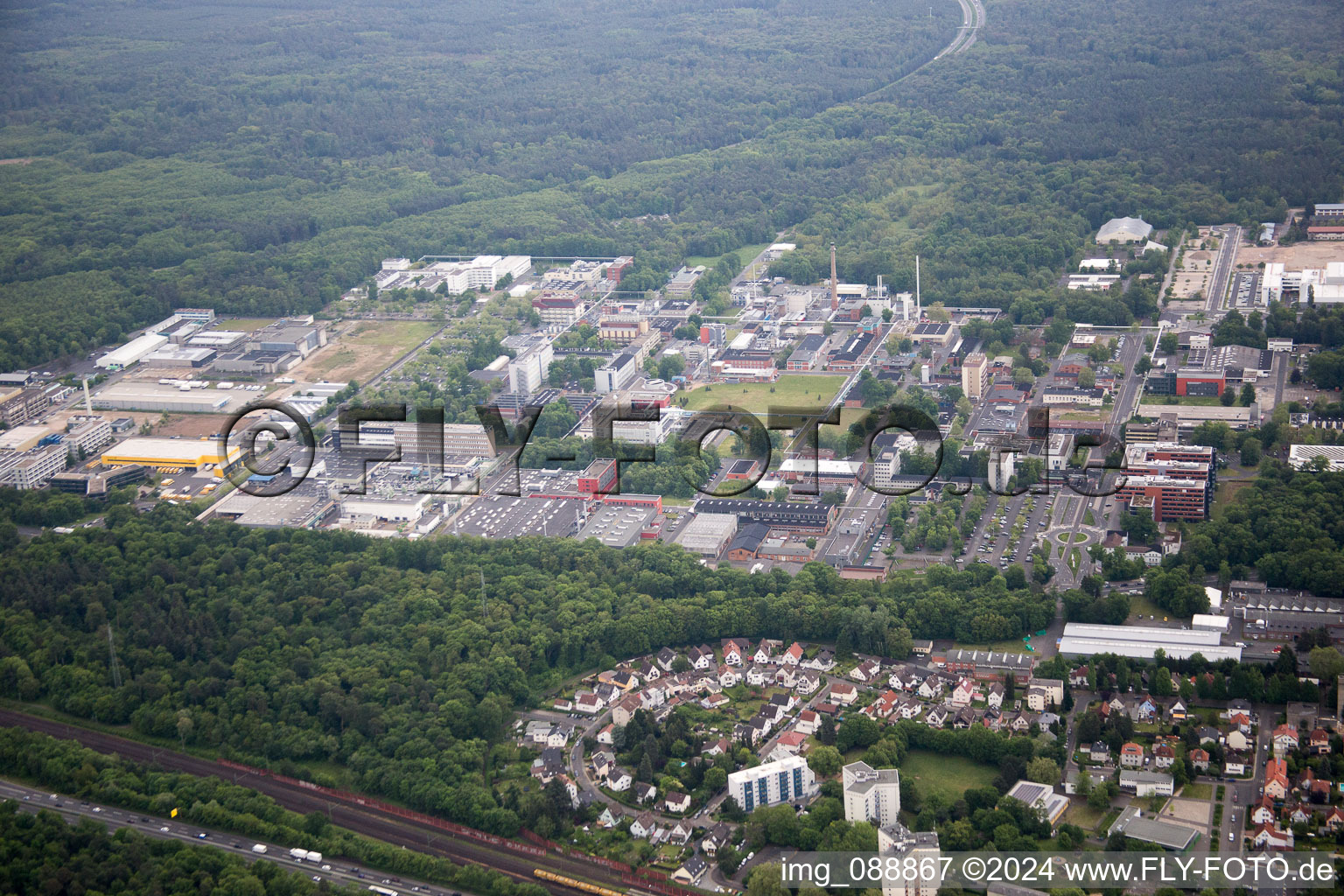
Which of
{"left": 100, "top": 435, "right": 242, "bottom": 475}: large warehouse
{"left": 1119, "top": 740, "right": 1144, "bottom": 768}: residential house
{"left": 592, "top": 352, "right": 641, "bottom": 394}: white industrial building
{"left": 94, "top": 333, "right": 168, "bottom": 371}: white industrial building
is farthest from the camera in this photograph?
{"left": 94, "top": 333, "right": 168, "bottom": 371}: white industrial building

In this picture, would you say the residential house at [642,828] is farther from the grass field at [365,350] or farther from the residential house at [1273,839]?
the grass field at [365,350]

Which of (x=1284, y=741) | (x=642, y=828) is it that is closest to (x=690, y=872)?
(x=642, y=828)

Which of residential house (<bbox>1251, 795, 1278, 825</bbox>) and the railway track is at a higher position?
residential house (<bbox>1251, 795, 1278, 825</bbox>)

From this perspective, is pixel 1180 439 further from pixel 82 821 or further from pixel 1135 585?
pixel 82 821

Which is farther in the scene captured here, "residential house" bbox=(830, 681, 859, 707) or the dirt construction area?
the dirt construction area

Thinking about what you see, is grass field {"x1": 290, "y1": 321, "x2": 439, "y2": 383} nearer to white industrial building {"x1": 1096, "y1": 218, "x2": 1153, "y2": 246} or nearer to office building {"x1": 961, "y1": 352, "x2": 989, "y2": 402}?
office building {"x1": 961, "y1": 352, "x2": 989, "y2": 402}

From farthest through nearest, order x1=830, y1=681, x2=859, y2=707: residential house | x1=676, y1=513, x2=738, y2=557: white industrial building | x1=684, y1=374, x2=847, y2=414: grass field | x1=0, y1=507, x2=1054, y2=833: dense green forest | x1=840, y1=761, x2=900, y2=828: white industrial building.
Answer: x1=684, y1=374, x2=847, y2=414: grass field → x1=676, y1=513, x2=738, y2=557: white industrial building → x1=830, y1=681, x2=859, y2=707: residential house → x1=0, y1=507, x2=1054, y2=833: dense green forest → x1=840, y1=761, x2=900, y2=828: white industrial building

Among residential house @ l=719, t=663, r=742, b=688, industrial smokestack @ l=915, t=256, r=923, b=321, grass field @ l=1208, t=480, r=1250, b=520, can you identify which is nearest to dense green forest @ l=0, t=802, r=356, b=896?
residential house @ l=719, t=663, r=742, b=688
